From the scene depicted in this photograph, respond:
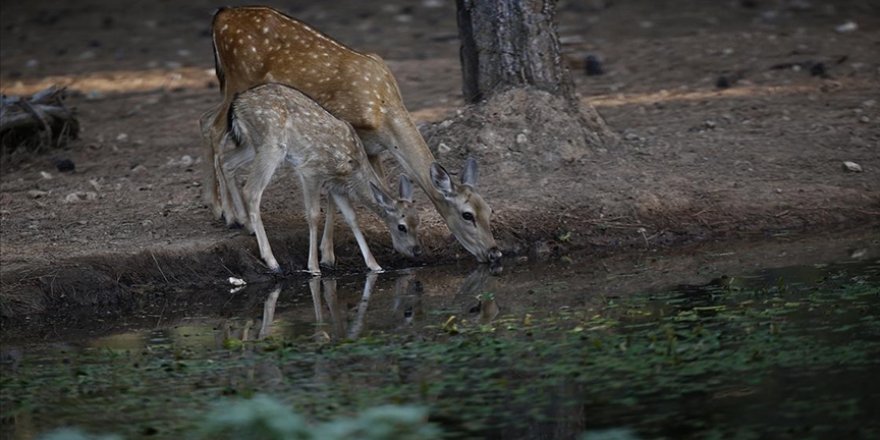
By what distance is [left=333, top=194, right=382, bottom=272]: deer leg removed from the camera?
356 inches

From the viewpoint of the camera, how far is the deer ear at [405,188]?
9.13 meters

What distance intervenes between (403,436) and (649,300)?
3.04m

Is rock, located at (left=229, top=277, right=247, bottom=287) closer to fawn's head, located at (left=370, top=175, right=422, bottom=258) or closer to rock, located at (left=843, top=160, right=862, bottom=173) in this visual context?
fawn's head, located at (left=370, top=175, right=422, bottom=258)

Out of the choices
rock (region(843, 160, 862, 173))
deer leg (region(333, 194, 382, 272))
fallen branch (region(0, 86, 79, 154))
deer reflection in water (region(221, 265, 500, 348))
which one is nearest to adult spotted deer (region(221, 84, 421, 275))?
deer leg (region(333, 194, 382, 272))

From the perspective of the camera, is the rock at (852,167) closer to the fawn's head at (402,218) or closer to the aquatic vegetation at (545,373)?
the aquatic vegetation at (545,373)

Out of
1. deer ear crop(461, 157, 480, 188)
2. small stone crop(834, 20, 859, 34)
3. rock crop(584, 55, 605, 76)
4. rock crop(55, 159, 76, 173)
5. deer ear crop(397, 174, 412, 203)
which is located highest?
deer ear crop(461, 157, 480, 188)

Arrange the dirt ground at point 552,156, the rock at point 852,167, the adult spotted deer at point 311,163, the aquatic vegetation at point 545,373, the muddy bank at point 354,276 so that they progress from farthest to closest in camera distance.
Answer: the rock at point 852,167 < the dirt ground at point 552,156 < the adult spotted deer at point 311,163 < the muddy bank at point 354,276 < the aquatic vegetation at point 545,373

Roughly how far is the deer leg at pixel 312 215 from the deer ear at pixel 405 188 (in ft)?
1.71

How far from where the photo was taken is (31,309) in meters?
8.16

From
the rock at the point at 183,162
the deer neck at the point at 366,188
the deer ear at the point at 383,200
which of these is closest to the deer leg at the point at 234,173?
the deer neck at the point at 366,188

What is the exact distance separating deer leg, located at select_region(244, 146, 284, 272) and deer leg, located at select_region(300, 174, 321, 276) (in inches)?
8.3

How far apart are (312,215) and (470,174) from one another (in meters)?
1.02

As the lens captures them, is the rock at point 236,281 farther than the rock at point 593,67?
No

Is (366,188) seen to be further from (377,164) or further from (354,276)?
(354,276)
